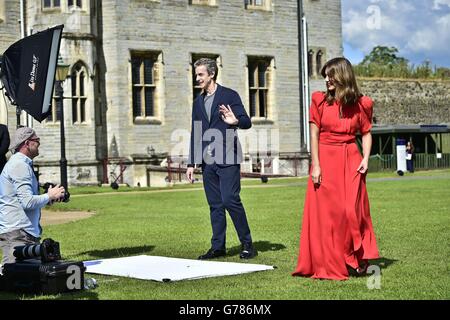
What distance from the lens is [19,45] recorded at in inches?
415

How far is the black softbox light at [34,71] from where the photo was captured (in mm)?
10203

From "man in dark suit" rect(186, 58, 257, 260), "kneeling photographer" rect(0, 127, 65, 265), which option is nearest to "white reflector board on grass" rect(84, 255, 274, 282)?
"man in dark suit" rect(186, 58, 257, 260)

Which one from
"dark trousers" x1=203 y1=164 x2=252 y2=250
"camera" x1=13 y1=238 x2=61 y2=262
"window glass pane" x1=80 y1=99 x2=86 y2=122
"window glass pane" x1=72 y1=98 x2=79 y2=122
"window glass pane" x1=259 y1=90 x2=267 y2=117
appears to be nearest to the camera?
"camera" x1=13 y1=238 x2=61 y2=262

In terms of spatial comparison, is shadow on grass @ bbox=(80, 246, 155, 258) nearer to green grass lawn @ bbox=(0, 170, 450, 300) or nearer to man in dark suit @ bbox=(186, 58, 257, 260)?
green grass lawn @ bbox=(0, 170, 450, 300)

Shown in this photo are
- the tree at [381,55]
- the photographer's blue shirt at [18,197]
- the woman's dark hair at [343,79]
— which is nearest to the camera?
the photographer's blue shirt at [18,197]

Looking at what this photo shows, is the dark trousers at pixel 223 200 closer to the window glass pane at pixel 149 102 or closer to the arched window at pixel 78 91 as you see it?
the arched window at pixel 78 91

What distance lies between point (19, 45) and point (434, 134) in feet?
123

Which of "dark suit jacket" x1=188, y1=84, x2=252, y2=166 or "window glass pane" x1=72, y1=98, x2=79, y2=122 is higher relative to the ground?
"window glass pane" x1=72, y1=98, x2=79, y2=122

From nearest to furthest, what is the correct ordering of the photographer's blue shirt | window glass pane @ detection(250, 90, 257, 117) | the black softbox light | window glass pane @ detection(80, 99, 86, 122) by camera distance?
the photographer's blue shirt
the black softbox light
window glass pane @ detection(80, 99, 86, 122)
window glass pane @ detection(250, 90, 257, 117)

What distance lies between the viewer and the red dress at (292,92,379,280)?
866 cm

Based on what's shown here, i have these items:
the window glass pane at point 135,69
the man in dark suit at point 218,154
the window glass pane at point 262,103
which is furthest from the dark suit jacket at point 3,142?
the window glass pane at point 262,103

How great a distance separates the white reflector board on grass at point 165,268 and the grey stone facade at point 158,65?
22.0m
